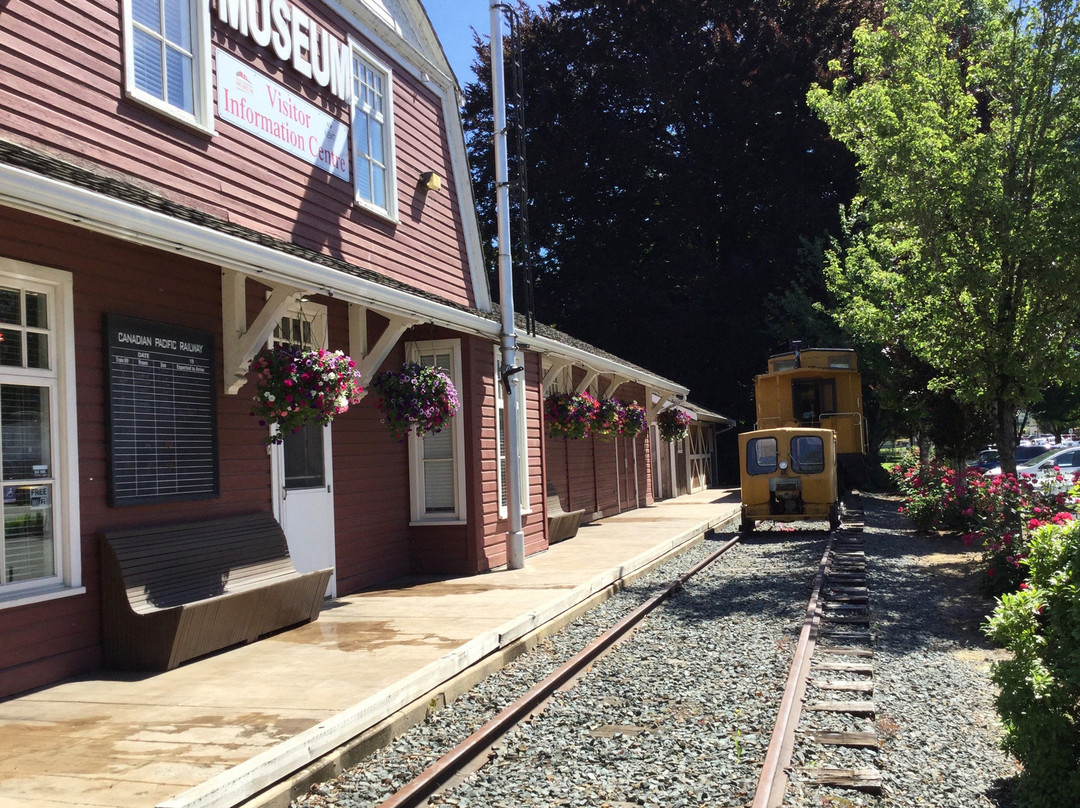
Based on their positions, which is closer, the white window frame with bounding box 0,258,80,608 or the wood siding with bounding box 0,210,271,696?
the wood siding with bounding box 0,210,271,696


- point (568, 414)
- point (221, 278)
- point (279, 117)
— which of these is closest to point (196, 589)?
point (221, 278)

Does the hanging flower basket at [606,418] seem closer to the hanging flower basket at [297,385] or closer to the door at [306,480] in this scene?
the door at [306,480]

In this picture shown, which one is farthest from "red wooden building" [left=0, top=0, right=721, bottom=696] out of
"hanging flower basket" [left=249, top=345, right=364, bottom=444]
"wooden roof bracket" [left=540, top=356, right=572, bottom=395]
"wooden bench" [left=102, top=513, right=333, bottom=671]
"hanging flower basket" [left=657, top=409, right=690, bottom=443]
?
"hanging flower basket" [left=657, top=409, right=690, bottom=443]

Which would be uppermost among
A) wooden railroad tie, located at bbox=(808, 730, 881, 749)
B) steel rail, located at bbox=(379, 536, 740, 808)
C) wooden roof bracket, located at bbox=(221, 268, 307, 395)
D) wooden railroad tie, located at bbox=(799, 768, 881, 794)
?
wooden roof bracket, located at bbox=(221, 268, 307, 395)

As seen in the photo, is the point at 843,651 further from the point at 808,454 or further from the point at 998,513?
the point at 808,454

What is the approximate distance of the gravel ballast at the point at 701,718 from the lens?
4.70 meters

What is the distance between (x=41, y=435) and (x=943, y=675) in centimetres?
671

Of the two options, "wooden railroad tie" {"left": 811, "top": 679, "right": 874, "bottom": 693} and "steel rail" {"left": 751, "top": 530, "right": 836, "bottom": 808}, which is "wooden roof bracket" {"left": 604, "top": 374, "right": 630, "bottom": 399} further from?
"wooden railroad tie" {"left": 811, "top": 679, "right": 874, "bottom": 693}

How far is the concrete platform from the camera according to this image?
4320mm

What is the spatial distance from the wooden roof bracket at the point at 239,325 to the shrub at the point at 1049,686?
574 centimetres

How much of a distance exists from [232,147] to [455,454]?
15.4 feet

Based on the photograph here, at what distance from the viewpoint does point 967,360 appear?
1377 cm

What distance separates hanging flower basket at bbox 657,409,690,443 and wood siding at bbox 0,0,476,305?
42.0 ft

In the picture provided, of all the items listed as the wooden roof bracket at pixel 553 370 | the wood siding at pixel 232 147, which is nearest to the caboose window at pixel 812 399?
the wooden roof bracket at pixel 553 370
